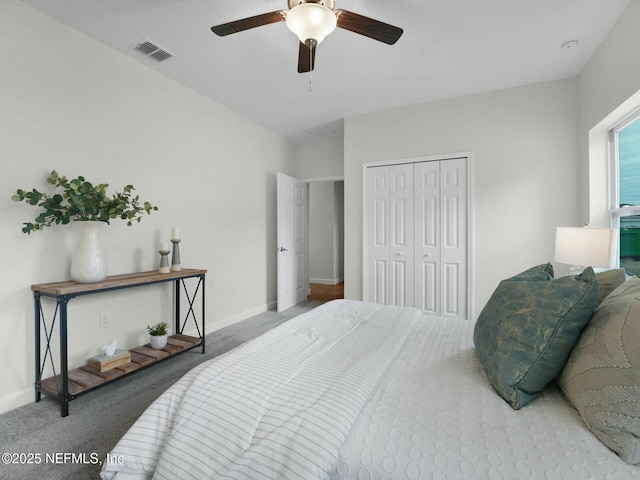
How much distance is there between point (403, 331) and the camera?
1.65 meters

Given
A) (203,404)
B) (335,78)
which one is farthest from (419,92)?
(203,404)

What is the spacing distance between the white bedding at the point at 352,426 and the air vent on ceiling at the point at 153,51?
8.57 ft

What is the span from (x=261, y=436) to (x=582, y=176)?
3.71 m

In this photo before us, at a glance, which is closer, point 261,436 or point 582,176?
point 261,436

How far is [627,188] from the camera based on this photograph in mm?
2475

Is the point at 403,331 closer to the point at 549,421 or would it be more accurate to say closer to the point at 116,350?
the point at 549,421

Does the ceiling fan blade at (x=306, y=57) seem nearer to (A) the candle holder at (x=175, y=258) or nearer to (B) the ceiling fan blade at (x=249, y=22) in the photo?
(B) the ceiling fan blade at (x=249, y=22)

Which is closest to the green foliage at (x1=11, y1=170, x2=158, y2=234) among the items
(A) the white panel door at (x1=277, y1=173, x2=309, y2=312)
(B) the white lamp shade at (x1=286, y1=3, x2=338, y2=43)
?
(B) the white lamp shade at (x1=286, y1=3, x2=338, y2=43)

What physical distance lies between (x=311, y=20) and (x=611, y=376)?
6.29ft

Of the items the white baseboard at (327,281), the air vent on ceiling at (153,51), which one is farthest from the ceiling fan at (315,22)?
the white baseboard at (327,281)

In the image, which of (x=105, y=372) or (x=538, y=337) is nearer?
(x=538, y=337)

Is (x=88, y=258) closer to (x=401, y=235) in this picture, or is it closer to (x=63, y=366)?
(x=63, y=366)

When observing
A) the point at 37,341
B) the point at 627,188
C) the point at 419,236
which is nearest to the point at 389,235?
the point at 419,236

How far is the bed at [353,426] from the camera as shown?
0.74m
